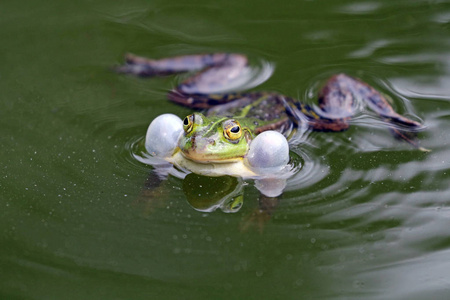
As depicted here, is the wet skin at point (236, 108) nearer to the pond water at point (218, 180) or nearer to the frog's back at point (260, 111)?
the frog's back at point (260, 111)

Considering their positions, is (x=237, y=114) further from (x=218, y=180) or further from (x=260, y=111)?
(x=218, y=180)

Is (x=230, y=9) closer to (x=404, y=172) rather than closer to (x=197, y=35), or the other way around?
(x=197, y=35)

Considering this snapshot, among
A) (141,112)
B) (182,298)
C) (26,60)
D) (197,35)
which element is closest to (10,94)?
(26,60)

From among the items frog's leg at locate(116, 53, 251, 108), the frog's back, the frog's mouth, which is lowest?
the frog's mouth

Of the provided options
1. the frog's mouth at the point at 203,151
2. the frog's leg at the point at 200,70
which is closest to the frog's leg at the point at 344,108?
the frog's leg at the point at 200,70

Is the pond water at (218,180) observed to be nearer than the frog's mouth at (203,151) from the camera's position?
Yes

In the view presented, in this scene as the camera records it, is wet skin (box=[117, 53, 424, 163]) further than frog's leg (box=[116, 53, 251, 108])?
No

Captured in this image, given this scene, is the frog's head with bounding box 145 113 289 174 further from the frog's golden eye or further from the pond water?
the pond water

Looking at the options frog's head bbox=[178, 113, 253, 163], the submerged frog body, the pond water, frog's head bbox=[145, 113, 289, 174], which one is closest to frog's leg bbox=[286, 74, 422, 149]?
the submerged frog body
